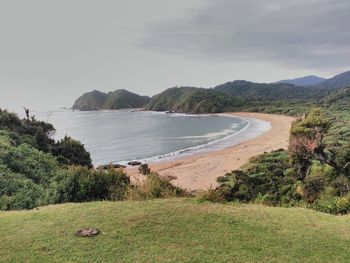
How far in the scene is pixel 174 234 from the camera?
9.07 m

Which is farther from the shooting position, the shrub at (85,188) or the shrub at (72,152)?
the shrub at (72,152)

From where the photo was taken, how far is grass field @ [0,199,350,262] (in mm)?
8023

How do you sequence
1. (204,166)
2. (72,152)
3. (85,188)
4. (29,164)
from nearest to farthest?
(85,188) < (29,164) < (72,152) < (204,166)

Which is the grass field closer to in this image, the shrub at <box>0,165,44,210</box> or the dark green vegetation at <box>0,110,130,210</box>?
the dark green vegetation at <box>0,110,130,210</box>

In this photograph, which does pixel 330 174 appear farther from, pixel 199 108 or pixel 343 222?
pixel 199 108

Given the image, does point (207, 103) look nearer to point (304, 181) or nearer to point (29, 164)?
point (304, 181)

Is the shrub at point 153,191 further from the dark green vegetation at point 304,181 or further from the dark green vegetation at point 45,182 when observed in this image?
the dark green vegetation at point 304,181

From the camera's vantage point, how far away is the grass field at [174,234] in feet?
26.3

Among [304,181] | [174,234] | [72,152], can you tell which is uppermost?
[174,234]

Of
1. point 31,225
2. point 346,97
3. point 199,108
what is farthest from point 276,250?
point 199,108

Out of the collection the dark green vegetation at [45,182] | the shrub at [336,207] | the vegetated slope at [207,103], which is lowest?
the shrub at [336,207]

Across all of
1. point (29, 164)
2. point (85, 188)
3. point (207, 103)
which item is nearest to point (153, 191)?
point (85, 188)

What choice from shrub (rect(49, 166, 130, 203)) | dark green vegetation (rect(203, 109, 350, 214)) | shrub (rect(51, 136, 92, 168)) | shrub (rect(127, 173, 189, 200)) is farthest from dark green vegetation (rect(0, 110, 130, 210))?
shrub (rect(51, 136, 92, 168))

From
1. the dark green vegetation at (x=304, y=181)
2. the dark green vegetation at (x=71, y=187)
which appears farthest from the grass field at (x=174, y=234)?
the dark green vegetation at (x=304, y=181)
